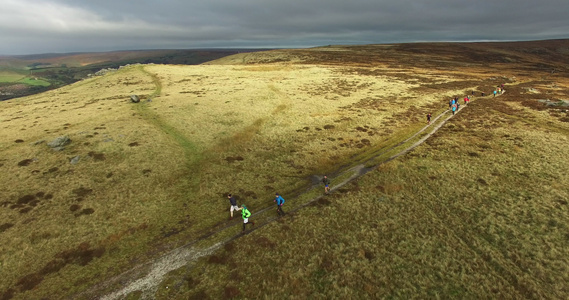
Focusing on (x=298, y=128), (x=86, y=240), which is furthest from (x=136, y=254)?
(x=298, y=128)

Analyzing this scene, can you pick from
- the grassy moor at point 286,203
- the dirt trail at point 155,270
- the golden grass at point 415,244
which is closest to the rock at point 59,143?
the grassy moor at point 286,203

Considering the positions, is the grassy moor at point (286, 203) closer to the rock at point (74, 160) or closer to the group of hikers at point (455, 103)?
the rock at point (74, 160)

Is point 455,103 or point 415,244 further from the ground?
point 455,103

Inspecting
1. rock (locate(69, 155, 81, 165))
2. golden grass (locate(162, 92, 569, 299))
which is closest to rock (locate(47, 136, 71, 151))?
rock (locate(69, 155, 81, 165))

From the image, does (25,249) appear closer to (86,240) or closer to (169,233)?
(86,240)

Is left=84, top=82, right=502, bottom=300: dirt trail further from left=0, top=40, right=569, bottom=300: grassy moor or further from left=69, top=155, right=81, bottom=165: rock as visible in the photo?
left=69, top=155, right=81, bottom=165: rock

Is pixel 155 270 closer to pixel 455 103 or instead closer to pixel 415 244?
pixel 415 244

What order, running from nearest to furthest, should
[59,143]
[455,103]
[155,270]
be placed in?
1. [155,270]
2. [59,143]
3. [455,103]

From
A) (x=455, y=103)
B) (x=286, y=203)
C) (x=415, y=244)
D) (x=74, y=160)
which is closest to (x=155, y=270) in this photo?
(x=286, y=203)

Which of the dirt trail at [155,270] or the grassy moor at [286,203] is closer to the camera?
the dirt trail at [155,270]
